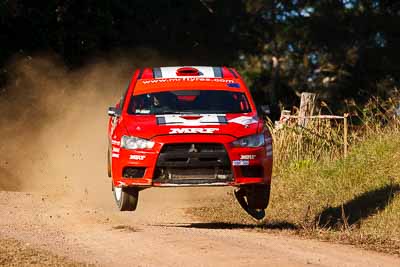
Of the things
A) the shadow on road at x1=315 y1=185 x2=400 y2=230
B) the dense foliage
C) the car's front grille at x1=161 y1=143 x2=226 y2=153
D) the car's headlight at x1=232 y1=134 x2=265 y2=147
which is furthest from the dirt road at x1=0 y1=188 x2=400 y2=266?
the dense foliage

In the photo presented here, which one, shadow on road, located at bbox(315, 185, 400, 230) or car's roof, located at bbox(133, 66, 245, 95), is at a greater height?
car's roof, located at bbox(133, 66, 245, 95)

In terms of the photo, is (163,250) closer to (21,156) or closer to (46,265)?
(46,265)

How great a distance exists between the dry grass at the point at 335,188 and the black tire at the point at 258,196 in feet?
1.10

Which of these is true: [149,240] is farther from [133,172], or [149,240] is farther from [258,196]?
[258,196]

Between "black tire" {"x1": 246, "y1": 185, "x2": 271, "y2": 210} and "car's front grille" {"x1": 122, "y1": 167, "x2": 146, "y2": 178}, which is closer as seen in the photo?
"car's front grille" {"x1": 122, "y1": 167, "x2": 146, "y2": 178}

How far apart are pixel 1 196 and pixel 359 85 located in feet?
91.4

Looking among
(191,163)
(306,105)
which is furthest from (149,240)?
(306,105)

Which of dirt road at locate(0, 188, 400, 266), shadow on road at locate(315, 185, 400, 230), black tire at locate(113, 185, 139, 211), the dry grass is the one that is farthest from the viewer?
shadow on road at locate(315, 185, 400, 230)

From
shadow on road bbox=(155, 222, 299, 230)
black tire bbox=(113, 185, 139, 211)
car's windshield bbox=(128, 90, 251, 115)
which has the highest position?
car's windshield bbox=(128, 90, 251, 115)

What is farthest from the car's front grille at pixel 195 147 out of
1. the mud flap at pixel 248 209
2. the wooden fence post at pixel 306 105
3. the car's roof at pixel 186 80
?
the wooden fence post at pixel 306 105

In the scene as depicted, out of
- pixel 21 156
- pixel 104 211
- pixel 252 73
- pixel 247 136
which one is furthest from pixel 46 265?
pixel 252 73

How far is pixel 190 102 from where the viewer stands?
14.3 m

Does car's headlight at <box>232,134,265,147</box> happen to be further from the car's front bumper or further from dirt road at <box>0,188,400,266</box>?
dirt road at <box>0,188,400,266</box>

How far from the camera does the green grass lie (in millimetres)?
14094
